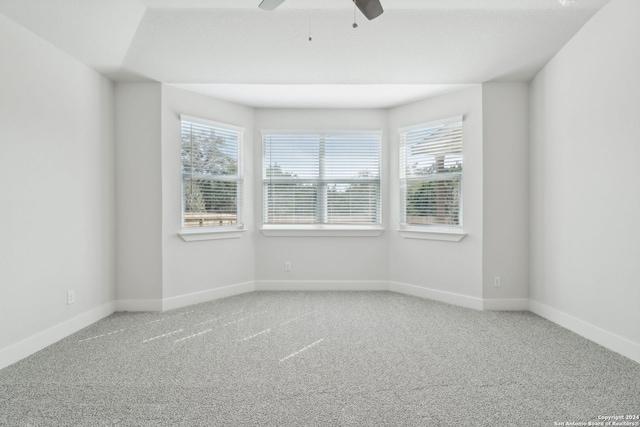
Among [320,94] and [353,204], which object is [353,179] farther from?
[320,94]

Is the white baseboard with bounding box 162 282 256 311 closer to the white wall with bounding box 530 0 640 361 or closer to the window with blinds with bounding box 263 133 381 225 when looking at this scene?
the window with blinds with bounding box 263 133 381 225

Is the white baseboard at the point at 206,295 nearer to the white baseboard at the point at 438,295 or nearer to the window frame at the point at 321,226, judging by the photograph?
the window frame at the point at 321,226

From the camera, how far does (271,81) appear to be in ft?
12.9

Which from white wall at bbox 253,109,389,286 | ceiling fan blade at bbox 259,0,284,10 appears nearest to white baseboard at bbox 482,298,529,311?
white wall at bbox 253,109,389,286

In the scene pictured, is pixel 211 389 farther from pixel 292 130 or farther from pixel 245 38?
pixel 292 130

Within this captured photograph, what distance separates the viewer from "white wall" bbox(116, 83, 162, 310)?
12.8 feet

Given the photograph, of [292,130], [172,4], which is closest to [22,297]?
[172,4]

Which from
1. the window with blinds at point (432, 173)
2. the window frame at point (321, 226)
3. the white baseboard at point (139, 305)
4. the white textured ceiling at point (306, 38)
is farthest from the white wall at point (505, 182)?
the white baseboard at point (139, 305)

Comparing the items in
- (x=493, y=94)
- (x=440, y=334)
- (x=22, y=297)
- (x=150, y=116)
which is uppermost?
(x=493, y=94)

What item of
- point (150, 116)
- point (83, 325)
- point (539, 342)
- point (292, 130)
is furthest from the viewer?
point (292, 130)

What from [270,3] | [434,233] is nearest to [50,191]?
[270,3]

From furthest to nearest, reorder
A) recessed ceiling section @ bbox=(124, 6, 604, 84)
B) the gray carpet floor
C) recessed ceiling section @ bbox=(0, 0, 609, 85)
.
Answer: recessed ceiling section @ bbox=(124, 6, 604, 84)
recessed ceiling section @ bbox=(0, 0, 609, 85)
the gray carpet floor

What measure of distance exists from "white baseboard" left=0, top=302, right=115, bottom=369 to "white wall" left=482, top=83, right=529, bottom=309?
4062 mm

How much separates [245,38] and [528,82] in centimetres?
305
